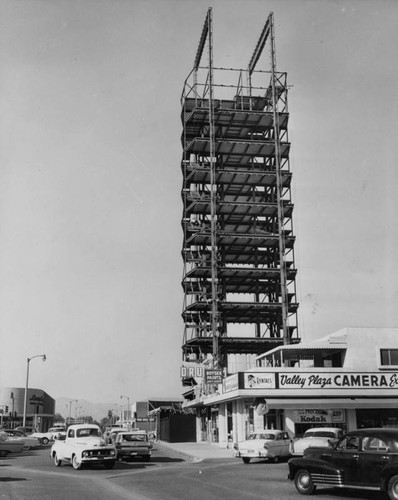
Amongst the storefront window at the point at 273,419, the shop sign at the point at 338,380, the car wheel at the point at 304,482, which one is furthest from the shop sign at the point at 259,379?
the car wheel at the point at 304,482

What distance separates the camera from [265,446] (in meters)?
28.6

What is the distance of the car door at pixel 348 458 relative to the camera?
15.1 metres

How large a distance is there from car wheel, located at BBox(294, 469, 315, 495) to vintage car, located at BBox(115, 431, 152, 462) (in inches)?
591

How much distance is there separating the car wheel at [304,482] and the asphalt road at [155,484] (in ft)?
0.59

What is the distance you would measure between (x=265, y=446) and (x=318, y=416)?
11.5m

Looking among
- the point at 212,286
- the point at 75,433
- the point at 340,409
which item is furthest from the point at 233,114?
the point at 75,433

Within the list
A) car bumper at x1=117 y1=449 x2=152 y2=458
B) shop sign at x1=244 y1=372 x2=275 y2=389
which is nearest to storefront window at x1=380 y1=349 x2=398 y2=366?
shop sign at x1=244 y1=372 x2=275 y2=389

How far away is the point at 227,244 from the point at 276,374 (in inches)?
1896

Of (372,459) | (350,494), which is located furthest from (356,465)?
(350,494)

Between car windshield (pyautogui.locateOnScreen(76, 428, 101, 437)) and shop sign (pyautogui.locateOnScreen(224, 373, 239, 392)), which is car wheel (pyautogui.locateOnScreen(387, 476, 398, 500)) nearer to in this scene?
car windshield (pyautogui.locateOnScreen(76, 428, 101, 437))

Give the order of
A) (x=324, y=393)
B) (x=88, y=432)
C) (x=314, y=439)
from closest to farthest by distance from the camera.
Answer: (x=88, y=432) < (x=314, y=439) < (x=324, y=393)

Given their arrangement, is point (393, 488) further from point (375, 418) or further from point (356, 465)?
point (375, 418)

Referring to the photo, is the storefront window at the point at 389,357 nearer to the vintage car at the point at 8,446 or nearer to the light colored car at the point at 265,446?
the light colored car at the point at 265,446

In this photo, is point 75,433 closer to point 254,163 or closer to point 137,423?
point 254,163
